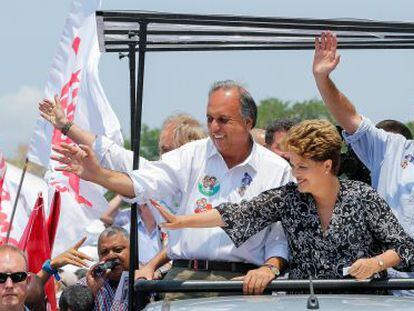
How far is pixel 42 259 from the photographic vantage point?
968 centimetres

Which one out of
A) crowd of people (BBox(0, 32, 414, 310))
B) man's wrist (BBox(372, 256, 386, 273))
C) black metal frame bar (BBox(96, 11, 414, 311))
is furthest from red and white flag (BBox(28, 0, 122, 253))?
man's wrist (BBox(372, 256, 386, 273))

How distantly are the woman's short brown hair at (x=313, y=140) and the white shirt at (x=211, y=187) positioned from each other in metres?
0.62

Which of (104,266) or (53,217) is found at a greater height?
(53,217)

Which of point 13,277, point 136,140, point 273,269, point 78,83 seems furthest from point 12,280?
point 78,83

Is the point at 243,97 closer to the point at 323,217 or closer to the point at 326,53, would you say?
the point at 326,53

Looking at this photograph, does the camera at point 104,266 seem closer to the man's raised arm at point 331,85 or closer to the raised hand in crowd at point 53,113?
the raised hand in crowd at point 53,113

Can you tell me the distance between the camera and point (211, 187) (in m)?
6.80

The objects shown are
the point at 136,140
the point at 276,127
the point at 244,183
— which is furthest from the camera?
the point at 276,127

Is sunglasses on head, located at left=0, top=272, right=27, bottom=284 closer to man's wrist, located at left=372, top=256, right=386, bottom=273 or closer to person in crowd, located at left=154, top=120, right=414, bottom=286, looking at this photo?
person in crowd, located at left=154, top=120, right=414, bottom=286

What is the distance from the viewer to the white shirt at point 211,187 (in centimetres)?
670

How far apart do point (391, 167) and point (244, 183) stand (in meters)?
0.89

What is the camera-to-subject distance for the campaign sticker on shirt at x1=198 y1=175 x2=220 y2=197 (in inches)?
267

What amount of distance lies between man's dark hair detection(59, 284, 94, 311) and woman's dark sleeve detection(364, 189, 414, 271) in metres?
2.51

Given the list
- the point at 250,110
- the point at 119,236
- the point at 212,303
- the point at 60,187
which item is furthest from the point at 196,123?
the point at 212,303
